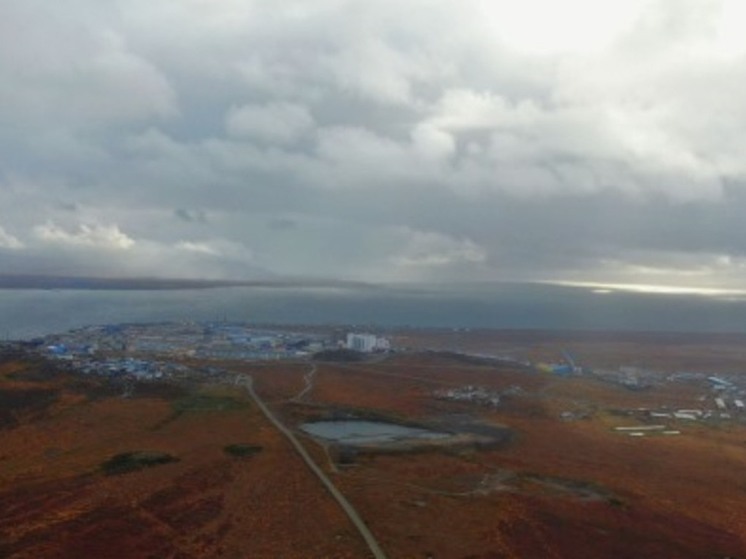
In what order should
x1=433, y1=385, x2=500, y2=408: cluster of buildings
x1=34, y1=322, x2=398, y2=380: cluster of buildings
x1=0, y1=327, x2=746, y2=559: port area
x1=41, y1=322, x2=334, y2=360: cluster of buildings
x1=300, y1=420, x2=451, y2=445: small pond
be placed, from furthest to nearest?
1. x1=41, y1=322, x2=334, y2=360: cluster of buildings
2. x1=34, y1=322, x2=398, y2=380: cluster of buildings
3. x1=433, y1=385, x2=500, y2=408: cluster of buildings
4. x1=300, y1=420, x2=451, y2=445: small pond
5. x1=0, y1=327, x2=746, y2=559: port area

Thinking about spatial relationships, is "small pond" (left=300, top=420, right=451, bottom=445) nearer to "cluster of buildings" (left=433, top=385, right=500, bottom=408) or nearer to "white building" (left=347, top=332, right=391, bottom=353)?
"cluster of buildings" (left=433, top=385, right=500, bottom=408)

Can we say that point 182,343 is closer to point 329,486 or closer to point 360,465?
point 360,465

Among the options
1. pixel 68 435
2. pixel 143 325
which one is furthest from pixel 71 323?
pixel 68 435

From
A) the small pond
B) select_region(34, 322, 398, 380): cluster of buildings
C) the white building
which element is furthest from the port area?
the white building

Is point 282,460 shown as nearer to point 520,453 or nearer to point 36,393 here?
point 520,453

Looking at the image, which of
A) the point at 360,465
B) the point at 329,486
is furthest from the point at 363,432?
the point at 329,486

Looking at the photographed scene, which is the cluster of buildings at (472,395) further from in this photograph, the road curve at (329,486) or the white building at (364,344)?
the white building at (364,344)
